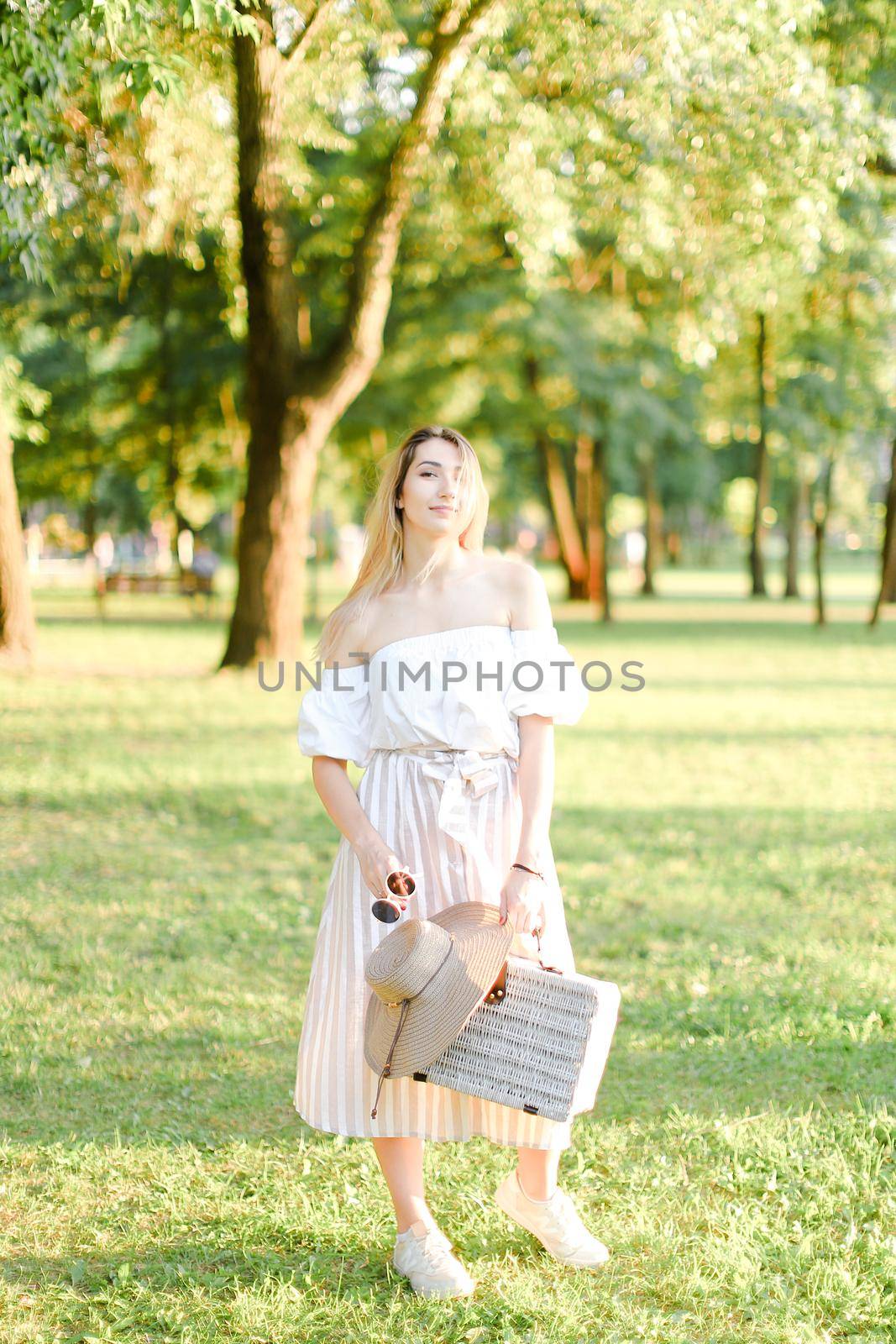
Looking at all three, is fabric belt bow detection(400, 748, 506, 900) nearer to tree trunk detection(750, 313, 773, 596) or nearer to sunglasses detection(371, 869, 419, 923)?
sunglasses detection(371, 869, 419, 923)

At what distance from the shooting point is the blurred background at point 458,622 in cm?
327

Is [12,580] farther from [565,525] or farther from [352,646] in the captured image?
[565,525]

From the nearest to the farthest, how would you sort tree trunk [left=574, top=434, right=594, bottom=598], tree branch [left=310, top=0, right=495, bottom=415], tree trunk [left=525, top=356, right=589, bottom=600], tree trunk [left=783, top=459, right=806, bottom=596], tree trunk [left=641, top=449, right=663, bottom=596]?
tree branch [left=310, top=0, right=495, bottom=415], tree trunk [left=574, top=434, right=594, bottom=598], tree trunk [left=525, top=356, right=589, bottom=600], tree trunk [left=783, top=459, right=806, bottom=596], tree trunk [left=641, top=449, right=663, bottom=596]

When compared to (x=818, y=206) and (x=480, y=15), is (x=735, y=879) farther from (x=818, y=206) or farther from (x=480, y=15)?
(x=480, y=15)

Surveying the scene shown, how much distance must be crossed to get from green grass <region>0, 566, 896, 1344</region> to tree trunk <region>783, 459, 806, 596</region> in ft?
89.3

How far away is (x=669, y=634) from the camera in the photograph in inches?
896

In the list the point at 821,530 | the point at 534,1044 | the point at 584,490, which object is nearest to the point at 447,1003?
the point at 534,1044

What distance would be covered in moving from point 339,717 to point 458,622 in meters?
0.38

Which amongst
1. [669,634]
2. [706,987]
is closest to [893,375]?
[669,634]

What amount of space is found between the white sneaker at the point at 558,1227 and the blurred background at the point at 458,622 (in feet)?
0.23

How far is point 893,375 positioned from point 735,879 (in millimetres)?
23278

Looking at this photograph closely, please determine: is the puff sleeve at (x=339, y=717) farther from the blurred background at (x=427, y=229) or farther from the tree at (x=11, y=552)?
the tree at (x=11, y=552)

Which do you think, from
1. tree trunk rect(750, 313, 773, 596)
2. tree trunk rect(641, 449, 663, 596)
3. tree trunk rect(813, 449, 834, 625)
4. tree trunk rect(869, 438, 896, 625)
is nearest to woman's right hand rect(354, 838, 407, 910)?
tree trunk rect(813, 449, 834, 625)

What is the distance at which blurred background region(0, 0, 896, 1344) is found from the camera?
3273mm
